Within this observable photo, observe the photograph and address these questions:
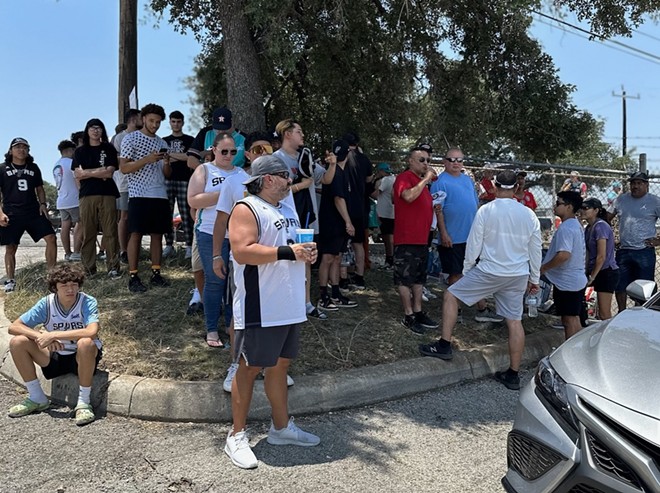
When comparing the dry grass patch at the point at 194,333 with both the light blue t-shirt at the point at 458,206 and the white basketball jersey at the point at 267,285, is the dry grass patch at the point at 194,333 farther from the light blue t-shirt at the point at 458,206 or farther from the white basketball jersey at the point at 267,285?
the white basketball jersey at the point at 267,285

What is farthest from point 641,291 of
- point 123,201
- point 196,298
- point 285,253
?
point 123,201

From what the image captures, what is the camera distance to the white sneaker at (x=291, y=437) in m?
3.64

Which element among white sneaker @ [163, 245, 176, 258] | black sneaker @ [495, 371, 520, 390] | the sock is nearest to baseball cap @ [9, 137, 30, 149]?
white sneaker @ [163, 245, 176, 258]

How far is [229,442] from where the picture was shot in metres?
3.51

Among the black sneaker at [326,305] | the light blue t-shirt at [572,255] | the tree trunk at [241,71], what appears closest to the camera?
the light blue t-shirt at [572,255]

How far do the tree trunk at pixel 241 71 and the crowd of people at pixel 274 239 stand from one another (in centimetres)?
94

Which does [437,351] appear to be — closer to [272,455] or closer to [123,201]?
[272,455]

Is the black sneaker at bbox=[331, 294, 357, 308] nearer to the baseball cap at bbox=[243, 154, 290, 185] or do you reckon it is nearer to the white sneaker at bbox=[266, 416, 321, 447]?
the white sneaker at bbox=[266, 416, 321, 447]

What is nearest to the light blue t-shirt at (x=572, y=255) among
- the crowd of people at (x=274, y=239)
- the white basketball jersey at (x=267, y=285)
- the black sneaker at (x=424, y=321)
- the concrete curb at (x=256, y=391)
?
the crowd of people at (x=274, y=239)

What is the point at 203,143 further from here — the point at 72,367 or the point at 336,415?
the point at 336,415

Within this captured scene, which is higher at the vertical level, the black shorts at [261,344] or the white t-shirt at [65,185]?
the white t-shirt at [65,185]

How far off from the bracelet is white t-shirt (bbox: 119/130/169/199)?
3442mm

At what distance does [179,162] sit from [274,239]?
13.7ft

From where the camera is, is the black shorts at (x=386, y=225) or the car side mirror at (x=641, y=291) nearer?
the car side mirror at (x=641, y=291)
